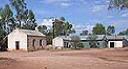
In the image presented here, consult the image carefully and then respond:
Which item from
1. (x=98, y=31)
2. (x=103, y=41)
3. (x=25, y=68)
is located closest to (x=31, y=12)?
(x=103, y=41)

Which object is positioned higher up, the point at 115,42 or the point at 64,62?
the point at 64,62

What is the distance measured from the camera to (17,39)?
7156 centimetres

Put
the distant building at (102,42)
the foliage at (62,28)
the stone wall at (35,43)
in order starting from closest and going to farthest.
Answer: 1. the stone wall at (35,43)
2. the distant building at (102,42)
3. the foliage at (62,28)

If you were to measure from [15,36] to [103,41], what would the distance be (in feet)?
107

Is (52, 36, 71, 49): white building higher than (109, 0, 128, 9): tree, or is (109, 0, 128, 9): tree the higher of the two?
(109, 0, 128, 9): tree

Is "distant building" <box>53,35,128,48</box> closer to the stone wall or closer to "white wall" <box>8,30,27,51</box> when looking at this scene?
the stone wall

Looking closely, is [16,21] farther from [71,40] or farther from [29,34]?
[29,34]

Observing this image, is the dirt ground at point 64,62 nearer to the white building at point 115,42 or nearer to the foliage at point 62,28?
the white building at point 115,42

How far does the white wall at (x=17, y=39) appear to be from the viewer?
7103 cm

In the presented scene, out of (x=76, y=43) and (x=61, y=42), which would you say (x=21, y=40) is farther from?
(x=61, y=42)

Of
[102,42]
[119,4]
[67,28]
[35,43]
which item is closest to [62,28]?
[67,28]

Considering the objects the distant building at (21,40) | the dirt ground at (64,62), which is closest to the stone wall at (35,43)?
the distant building at (21,40)

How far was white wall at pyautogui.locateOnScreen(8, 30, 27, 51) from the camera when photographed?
71.0 m

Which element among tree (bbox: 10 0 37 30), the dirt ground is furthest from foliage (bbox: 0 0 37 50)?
the dirt ground
